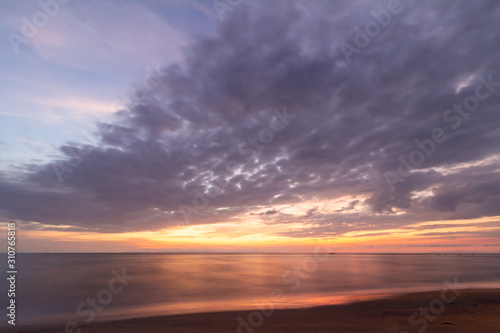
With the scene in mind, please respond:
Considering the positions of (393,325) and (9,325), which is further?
(9,325)

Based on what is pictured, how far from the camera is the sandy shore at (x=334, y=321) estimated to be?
16.6 meters

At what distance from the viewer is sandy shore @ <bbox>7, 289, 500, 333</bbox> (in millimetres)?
16578

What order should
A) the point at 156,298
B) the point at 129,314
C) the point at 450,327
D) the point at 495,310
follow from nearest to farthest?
the point at 450,327 < the point at 495,310 < the point at 129,314 < the point at 156,298

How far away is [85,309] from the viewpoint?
28281 millimetres

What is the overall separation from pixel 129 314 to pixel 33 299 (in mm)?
18054

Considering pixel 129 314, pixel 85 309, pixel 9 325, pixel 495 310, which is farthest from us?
pixel 85 309

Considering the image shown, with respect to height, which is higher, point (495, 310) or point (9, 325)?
point (9, 325)

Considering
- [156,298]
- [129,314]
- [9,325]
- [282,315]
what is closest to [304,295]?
[282,315]

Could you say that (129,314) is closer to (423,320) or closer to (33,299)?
(33,299)

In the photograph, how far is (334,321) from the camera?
61.1ft
